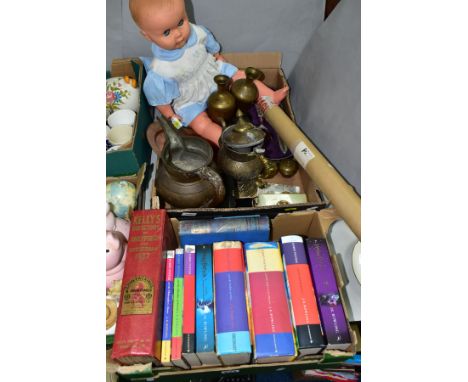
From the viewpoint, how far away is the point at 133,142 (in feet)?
3.89

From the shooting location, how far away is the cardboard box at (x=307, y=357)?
0.79 metres

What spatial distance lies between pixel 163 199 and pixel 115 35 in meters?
0.78

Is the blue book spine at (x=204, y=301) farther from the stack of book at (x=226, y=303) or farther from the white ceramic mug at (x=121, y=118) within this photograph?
the white ceramic mug at (x=121, y=118)

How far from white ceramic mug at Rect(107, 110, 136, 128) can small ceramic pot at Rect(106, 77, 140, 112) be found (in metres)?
0.03

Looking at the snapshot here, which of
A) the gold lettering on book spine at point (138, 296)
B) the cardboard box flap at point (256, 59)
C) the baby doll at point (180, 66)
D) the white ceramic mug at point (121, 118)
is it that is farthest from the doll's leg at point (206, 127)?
the gold lettering on book spine at point (138, 296)

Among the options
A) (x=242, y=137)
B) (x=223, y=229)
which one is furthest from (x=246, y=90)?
(x=223, y=229)

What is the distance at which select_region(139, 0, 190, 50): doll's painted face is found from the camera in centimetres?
96

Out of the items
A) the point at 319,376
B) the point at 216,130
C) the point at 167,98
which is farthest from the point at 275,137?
the point at 319,376

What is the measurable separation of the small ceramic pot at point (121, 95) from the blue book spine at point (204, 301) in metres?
0.71

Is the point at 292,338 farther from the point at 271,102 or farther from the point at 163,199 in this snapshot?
the point at 271,102

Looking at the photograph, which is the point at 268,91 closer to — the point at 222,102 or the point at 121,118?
→ the point at 222,102

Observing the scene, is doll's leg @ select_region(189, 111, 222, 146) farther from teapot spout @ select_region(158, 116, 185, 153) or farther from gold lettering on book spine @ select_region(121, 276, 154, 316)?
gold lettering on book spine @ select_region(121, 276, 154, 316)

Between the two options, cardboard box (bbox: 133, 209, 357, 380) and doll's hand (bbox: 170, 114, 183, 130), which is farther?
doll's hand (bbox: 170, 114, 183, 130)

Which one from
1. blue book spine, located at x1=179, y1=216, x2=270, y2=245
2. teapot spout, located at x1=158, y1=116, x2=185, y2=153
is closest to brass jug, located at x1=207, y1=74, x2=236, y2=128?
teapot spout, located at x1=158, y1=116, x2=185, y2=153
